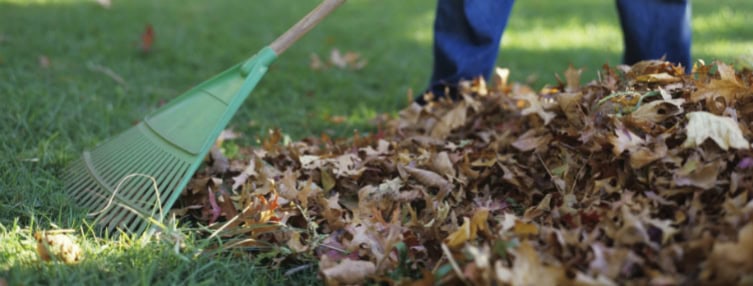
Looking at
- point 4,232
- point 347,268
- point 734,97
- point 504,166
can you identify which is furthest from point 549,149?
point 4,232

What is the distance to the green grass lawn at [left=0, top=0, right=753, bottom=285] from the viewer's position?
175 centimetres

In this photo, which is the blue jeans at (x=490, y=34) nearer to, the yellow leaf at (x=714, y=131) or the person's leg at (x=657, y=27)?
the person's leg at (x=657, y=27)

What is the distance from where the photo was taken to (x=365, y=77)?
12.1 feet

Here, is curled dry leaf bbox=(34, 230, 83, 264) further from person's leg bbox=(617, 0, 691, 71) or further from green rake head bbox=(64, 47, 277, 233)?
person's leg bbox=(617, 0, 691, 71)

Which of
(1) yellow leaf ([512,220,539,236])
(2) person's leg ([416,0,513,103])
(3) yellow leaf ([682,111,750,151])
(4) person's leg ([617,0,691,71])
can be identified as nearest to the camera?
(1) yellow leaf ([512,220,539,236])

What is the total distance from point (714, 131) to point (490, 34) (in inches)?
47.4

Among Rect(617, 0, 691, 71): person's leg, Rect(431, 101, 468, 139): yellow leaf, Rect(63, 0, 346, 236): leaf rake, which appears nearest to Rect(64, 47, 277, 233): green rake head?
Rect(63, 0, 346, 236): leaf rake

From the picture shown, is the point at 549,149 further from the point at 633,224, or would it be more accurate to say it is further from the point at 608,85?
the point at 633,224

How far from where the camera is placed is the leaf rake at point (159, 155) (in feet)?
6.40

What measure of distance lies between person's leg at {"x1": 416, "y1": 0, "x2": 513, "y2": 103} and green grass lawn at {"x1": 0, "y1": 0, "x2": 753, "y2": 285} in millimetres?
419

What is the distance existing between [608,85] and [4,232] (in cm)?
172

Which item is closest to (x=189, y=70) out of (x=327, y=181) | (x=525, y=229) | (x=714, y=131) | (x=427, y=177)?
(x=327, y=181)

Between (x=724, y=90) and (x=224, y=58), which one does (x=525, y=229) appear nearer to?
(x=724, y=90)

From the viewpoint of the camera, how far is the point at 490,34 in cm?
282
